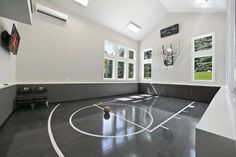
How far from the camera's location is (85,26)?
218 inches

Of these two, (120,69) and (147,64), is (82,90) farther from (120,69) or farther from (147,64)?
(147,64)

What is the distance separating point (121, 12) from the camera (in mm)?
5578

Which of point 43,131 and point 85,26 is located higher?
point 85,26

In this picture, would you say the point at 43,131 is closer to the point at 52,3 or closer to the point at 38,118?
the point at 38,118

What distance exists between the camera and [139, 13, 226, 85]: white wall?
4.83 metres

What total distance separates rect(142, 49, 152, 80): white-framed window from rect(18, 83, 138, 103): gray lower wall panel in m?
1.69

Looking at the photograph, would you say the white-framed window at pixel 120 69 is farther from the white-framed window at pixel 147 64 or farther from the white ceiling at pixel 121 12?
the white ceiling at pixel 121 12

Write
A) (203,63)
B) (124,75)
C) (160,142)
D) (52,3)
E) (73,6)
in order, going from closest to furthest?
(160,142) < (52,3) < (73,6) < (203,63) < (124,75)

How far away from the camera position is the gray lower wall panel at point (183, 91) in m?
5.16

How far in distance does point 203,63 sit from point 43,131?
721cm

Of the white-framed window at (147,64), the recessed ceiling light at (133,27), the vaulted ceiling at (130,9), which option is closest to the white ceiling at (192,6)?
the vaulted ceiling at (130,9)

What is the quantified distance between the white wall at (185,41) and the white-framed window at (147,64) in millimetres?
374

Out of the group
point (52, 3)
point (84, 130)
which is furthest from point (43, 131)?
point (52, 3)

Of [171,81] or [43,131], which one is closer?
[43,131]
